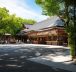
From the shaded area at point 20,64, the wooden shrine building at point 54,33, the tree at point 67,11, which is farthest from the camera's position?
the wooden shrine building at point 54,33

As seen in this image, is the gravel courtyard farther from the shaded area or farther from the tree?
the tree

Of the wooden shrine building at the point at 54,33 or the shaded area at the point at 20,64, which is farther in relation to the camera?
the wooden shrine building at the point at 54,33

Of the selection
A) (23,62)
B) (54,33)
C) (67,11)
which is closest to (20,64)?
(23,62)

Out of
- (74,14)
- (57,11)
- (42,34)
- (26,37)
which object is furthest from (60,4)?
(26,37)

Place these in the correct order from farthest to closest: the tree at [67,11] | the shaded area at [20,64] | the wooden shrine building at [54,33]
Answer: the wooden shrine building at [54,33]
the tree at [67,11]
the shaded area at [20,64]

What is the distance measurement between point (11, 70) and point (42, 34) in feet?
125

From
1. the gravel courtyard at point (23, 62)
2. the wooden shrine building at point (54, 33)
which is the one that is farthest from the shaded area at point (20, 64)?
the wooden shrine building at point (54, 33)

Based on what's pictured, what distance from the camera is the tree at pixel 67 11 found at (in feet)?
59.8

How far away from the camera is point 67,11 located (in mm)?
19234

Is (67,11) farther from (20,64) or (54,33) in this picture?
(54,33)

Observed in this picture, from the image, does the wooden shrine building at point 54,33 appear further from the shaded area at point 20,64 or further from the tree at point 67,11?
the tree at point 67,11

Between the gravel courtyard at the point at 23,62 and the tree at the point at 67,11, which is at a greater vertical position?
the tree at the point at 67,11

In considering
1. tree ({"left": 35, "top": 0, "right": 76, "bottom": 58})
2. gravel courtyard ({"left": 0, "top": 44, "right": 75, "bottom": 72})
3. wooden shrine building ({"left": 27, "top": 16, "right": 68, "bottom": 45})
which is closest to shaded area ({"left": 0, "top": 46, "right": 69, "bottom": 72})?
gravel courtyard ({"left": 0, "top": 44, "right": 75, "bottom": 72})

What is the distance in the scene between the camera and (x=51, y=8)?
20.5 metres
